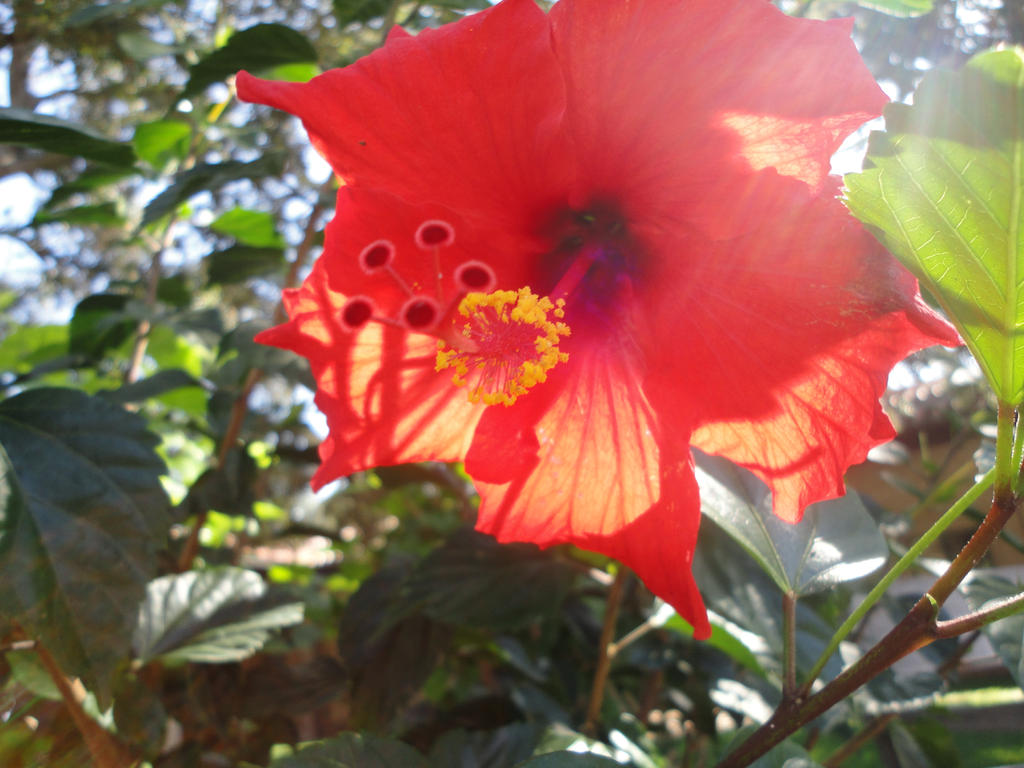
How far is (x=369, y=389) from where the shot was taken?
0.75 meters

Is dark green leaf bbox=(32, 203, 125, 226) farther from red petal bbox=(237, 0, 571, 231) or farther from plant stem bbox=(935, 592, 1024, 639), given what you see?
plant stem bbox=(935, 592, 1024, 639)

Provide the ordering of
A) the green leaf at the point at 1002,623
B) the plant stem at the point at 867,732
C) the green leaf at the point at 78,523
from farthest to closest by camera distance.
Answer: the plant stem at the point at 867,732, the green leaf at the point at 1002,623, the green leaf at the point at 78,523

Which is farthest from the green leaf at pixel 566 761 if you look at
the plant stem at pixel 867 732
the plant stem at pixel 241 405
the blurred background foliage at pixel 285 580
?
the plant stem at pixel 241 405

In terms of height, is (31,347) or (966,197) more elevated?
(966,197)

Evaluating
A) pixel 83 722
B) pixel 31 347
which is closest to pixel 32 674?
pixel 83 722

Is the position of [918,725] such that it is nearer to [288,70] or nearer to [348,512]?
[288,70]

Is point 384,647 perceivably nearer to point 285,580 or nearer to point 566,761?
point 566,761

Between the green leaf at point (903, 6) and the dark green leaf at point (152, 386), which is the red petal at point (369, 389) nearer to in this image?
the dark green leaf at point (152, 386)

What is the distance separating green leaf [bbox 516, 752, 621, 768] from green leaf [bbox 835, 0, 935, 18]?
3.08 feet

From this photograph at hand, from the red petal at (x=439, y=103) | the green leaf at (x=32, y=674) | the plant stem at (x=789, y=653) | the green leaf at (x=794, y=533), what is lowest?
the green leaf at (x=32, y=674)

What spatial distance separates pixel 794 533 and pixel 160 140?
132 cm

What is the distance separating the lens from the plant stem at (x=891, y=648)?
0.54 metres

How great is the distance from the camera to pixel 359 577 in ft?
5.97

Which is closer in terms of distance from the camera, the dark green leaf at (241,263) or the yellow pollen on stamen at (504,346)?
the yellow pollen on stamen at (504,346)
